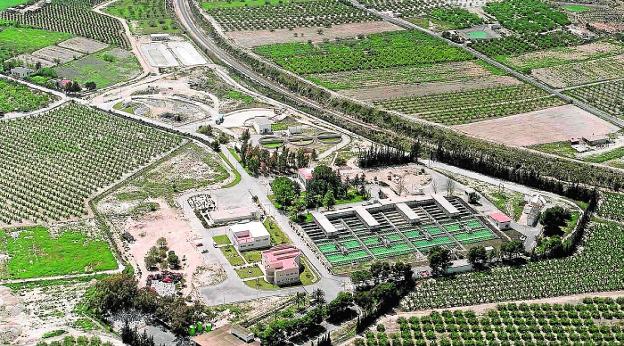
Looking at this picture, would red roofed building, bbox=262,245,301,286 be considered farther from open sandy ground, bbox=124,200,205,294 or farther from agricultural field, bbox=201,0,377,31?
agricultural field, bbox=201,0,377,31

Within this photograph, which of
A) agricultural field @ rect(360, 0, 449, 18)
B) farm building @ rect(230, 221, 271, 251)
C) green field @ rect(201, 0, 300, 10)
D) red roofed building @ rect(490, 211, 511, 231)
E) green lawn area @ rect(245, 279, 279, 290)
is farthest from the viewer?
green field @ rect(201, 0, 300, 10)

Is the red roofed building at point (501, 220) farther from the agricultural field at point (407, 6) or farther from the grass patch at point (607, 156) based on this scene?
the agricultural field at point (407, 6)

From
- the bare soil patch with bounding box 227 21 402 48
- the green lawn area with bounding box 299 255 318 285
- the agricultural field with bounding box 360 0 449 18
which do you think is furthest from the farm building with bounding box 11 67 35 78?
the agricultural field with bounding box 360 0 449 18

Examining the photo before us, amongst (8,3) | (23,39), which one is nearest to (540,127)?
(23,39)

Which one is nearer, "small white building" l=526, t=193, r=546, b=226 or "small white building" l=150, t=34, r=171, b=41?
"small white building" l=526, t=193, r=546, b=226

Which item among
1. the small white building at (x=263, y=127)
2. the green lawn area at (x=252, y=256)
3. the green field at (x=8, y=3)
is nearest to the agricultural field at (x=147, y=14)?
the green field at (x=8, y=3)

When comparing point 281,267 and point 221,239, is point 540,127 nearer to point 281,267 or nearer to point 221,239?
point 221,239
